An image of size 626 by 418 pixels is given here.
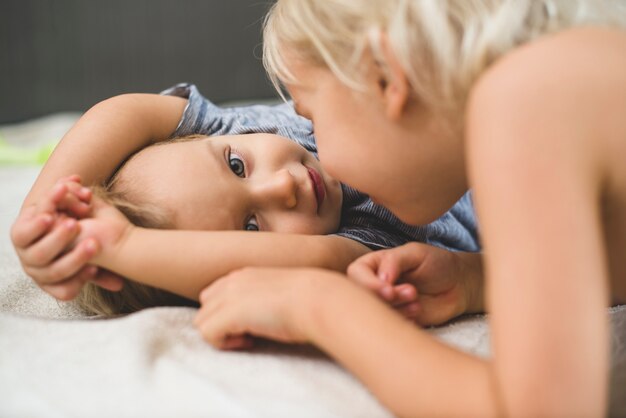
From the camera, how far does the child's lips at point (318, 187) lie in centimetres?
97

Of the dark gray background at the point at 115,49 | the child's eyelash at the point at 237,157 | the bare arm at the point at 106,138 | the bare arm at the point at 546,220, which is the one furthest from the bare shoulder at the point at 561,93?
the dark gray background at the point at 115,49

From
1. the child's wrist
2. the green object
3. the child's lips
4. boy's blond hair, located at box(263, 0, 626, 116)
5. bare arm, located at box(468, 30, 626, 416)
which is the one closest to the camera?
bare arm, located at box(468, 30, 626, 416)

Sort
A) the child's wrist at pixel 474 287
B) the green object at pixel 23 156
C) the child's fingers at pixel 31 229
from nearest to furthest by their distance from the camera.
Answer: the child's fingers at pixel 31 229, the child's wrist at pixel 474 287, the green object at pixel 23 156

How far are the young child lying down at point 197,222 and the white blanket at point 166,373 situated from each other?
0.06m

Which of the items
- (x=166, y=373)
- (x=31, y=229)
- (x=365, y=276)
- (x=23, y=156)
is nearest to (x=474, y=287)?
(x=365, y=276)

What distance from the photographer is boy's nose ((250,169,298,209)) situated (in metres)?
0.89

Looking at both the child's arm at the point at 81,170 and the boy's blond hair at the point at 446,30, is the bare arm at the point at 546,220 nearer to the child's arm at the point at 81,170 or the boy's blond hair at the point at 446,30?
the boy's blond hair at the point at 446,30

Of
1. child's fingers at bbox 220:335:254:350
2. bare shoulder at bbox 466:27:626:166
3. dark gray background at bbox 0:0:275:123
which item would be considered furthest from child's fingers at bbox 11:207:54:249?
dark gray background at bbox 0:0:275:123

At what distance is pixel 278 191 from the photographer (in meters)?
0.89

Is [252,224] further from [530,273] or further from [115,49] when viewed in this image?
[115,49]

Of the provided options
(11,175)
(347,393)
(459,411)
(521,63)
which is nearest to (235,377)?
(347,393)

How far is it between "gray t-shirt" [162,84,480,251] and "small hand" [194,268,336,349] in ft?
0.93

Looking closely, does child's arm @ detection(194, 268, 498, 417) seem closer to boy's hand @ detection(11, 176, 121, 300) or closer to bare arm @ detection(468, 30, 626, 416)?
bare arm @ detection(468, 30, 626, 416)

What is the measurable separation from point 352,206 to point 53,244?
52cm
